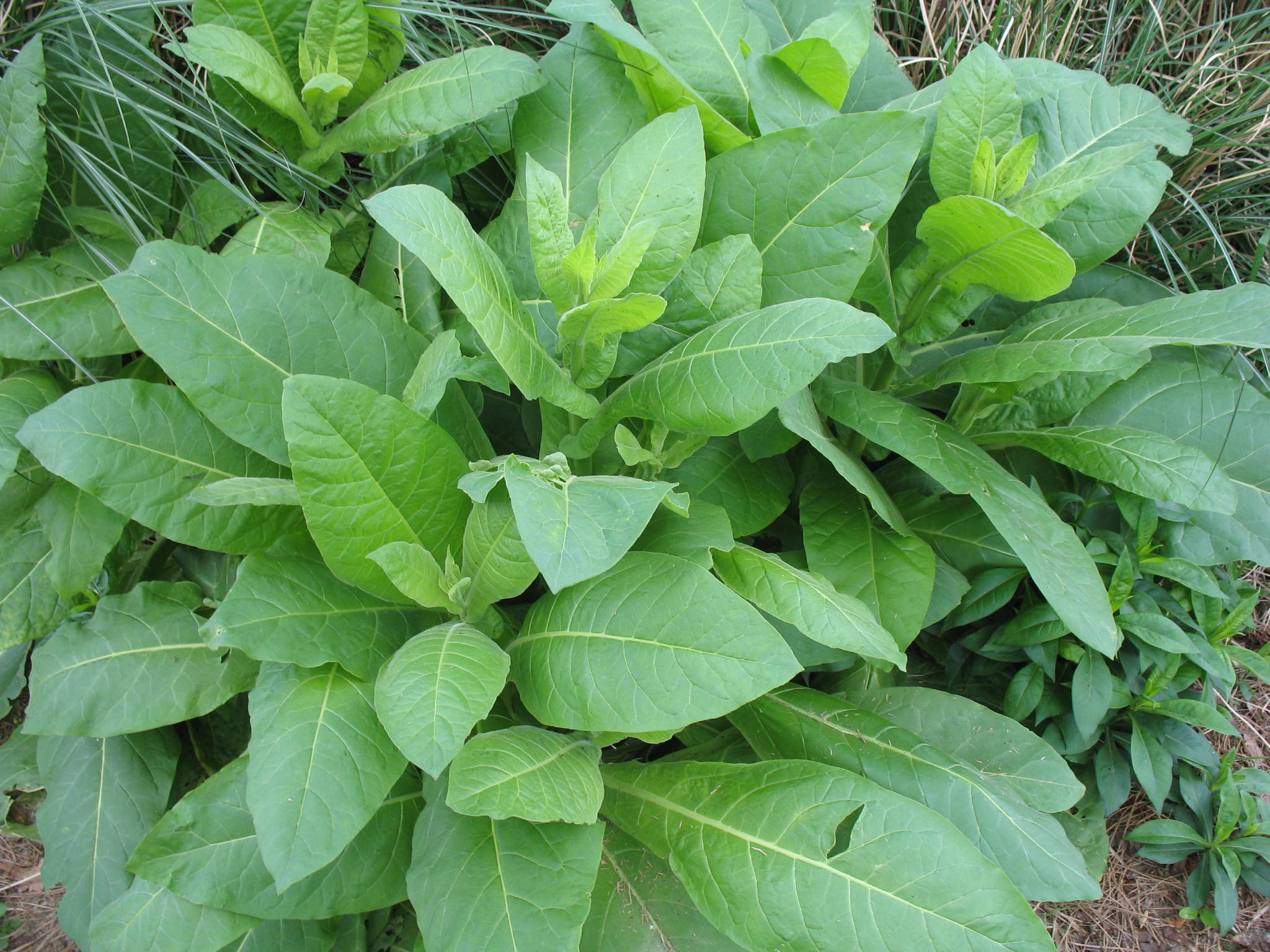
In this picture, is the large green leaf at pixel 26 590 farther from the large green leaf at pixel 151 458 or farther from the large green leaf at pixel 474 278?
the large green leaf at pixel 474 278

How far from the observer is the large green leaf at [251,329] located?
1307 millimetres

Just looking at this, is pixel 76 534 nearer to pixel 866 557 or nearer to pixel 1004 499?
pixel 866 557

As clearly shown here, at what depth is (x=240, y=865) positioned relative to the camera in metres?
1.31

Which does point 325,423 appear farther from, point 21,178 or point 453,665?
point 21,178

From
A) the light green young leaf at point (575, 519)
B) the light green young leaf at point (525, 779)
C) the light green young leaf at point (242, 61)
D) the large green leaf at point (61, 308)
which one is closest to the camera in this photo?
the light green young leaf at point (575, 519)

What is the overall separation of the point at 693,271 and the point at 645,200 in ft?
0.47

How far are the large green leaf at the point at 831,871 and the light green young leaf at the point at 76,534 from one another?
1.10m

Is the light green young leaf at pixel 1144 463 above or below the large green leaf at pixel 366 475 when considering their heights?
below

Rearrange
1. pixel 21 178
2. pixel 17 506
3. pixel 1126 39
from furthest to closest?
pixel 1126 39
pixel 17 506
pixel 21 178

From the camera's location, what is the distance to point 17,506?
162 cm

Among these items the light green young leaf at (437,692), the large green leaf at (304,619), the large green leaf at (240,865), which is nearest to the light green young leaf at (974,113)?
the light green young leaf at (437,692)

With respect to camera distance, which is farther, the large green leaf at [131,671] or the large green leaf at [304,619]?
the large green leaf at [131,671]

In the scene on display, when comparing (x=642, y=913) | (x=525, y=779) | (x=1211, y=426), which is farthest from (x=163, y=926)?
(x=1211, y=426)

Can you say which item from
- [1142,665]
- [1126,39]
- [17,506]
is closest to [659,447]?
[1142,665]
